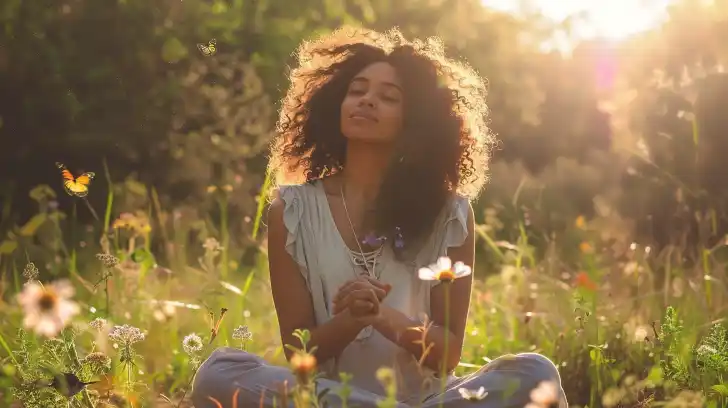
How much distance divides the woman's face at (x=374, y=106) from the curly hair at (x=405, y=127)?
5 cm

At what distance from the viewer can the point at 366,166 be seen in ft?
11.2

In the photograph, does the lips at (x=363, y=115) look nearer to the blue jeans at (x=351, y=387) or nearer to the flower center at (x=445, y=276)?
the blue jeans at (x=351, y=387)

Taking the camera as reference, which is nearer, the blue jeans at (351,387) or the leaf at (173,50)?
the blue jeans at (351,387)

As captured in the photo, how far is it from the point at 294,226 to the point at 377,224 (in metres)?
0.27

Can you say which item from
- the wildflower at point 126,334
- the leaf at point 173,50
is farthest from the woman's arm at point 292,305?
the leaf at point 173,50

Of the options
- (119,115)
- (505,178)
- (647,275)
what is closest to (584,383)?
(647,275)

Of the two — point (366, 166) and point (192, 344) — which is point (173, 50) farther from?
point (192, 344)

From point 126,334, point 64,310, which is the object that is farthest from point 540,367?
point 64,310

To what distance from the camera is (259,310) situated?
17.0 feet

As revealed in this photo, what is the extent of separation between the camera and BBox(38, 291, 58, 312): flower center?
219 cm

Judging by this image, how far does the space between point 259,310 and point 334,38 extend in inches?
74.4

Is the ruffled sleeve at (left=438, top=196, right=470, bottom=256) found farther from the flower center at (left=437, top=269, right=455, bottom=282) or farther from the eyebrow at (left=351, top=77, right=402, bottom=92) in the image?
the flower center at (left=437, top=269, right=455, bottom=282)

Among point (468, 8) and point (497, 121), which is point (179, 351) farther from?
point (497, 121)

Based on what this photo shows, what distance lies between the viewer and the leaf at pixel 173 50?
27.3ft
